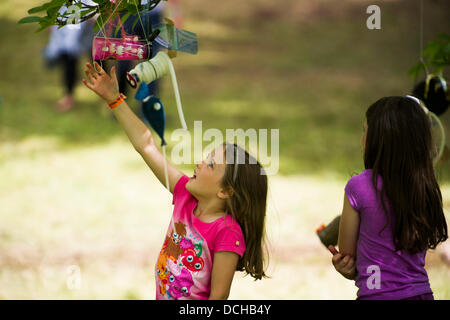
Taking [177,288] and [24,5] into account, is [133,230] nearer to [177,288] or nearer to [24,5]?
[177,288]

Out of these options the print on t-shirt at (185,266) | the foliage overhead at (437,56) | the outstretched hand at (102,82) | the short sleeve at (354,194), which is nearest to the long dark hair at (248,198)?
the print on t-shirt at (185,266)

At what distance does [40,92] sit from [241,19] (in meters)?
5.14

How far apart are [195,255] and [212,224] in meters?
0.10

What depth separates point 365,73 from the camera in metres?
8.80

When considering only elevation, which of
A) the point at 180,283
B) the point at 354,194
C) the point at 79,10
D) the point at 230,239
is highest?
the point at 79,10

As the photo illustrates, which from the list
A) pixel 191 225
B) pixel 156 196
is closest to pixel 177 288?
pixel 191 225

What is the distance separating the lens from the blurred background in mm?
3168

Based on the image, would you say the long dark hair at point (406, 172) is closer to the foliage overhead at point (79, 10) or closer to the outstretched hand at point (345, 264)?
the outstretched hand at point (345, 264)

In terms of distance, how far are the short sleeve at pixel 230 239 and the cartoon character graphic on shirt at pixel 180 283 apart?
0.12 meters

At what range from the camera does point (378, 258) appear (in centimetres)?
161

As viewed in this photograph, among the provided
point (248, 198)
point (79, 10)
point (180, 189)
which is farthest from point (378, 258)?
point (79, 10)

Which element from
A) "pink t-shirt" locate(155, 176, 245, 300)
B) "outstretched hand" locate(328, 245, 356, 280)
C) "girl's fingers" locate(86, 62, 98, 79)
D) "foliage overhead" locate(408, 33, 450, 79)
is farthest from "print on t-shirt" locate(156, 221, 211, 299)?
"foliage overhead" locate(408, 33, 450, 79)

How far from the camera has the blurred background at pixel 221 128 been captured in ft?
10.4

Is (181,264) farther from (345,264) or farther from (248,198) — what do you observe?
(345,264)
